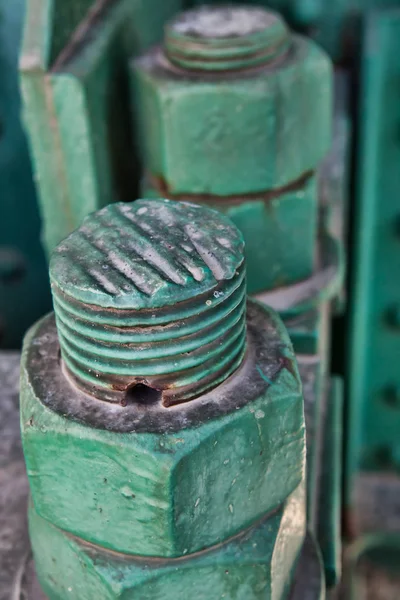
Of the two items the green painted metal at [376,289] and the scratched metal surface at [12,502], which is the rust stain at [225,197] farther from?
the green painted metal at [376,289]

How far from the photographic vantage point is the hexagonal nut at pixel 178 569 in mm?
618

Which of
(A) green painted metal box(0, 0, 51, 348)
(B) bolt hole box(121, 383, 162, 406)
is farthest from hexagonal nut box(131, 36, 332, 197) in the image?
(A) green painted metal box(0, 0, 51, 348)

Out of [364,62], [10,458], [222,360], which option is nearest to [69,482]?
[222,360]

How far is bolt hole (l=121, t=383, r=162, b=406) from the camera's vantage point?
0.60 m

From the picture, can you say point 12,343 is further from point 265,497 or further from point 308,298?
point 265,497

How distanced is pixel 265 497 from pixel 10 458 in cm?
41

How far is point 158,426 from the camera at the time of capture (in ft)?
1.90

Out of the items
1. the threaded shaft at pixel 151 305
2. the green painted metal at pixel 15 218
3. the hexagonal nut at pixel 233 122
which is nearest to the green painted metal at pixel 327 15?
the green painted metal at pixel 15 218

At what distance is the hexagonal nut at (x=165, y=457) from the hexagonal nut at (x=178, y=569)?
0.02 m

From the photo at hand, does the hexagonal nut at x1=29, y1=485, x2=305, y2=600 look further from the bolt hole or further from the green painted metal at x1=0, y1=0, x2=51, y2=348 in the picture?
the green painted metal at x1=0, y1=0, x2=51, y2=348

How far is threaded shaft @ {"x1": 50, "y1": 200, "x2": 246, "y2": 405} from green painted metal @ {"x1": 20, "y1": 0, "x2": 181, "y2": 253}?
14.8 inches

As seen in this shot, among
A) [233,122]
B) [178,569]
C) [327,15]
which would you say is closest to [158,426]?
[178,569]

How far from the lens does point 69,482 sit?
0.61 m

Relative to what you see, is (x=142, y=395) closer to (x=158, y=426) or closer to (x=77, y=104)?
(x=158, y=426)
